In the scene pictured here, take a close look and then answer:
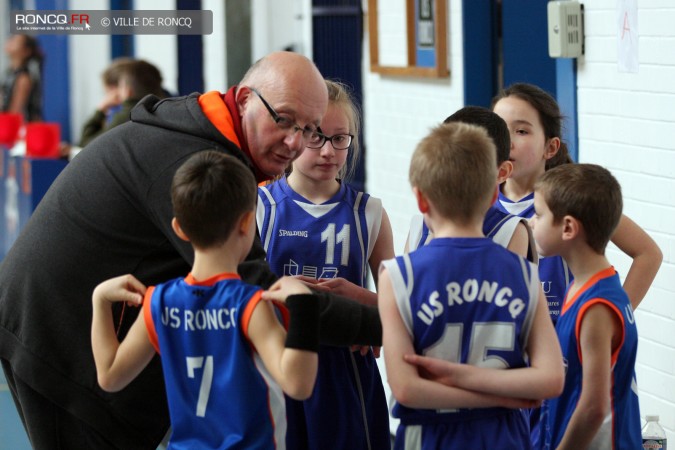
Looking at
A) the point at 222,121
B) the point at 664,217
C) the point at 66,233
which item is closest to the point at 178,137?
the point at 222,121

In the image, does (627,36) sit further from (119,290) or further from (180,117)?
(119,290)

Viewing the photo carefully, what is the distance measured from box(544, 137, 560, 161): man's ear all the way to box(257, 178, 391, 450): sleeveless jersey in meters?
0.58

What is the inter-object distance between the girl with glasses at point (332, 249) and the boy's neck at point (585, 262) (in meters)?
0.63

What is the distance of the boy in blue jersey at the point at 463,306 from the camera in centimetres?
219

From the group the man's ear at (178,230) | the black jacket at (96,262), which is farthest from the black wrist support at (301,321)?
the black jacket at (96,262)

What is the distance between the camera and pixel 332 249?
3059mm

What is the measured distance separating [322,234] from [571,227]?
0.78m

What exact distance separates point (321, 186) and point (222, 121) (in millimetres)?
565

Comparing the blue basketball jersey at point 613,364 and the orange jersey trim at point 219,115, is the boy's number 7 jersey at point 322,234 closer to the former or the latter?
the orange jersey trim at point 219,115

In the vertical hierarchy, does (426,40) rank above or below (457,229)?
above

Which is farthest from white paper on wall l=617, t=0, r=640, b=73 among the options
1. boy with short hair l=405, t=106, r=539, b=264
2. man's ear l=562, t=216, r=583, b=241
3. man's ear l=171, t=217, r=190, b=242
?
man's ear l=171, t=217, r=190, b=242

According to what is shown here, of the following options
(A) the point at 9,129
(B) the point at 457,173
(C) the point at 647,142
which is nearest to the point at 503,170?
(B) the point at 457,173

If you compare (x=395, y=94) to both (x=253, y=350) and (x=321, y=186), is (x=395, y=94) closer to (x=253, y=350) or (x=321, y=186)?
(x=321, y=186)

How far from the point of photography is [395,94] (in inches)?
237
